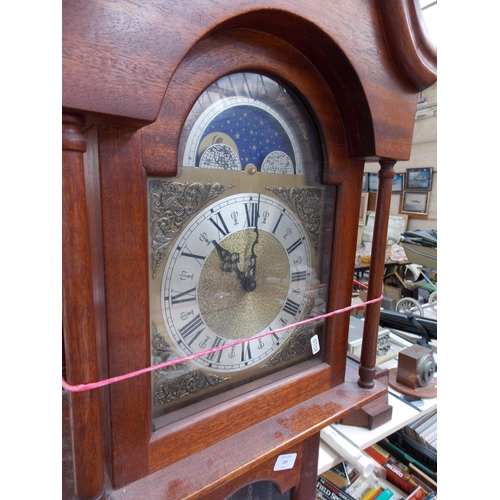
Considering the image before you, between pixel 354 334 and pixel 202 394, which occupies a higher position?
pixel 202 394

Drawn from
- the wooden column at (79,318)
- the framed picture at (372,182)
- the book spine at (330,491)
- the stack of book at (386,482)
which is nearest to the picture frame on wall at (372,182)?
the framed picture at (372,182)

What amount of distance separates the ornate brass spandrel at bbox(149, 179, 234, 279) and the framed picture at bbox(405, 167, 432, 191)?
395 cm

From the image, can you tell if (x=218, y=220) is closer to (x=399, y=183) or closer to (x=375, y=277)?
(x=375, y=277)

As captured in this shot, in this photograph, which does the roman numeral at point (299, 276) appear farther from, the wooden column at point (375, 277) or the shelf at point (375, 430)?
the shelf at point (375, 430)

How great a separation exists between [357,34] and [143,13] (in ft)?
1.06

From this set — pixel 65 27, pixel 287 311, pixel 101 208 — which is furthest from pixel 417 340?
pixel 65 27

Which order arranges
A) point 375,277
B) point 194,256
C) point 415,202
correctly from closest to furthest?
point 194,256 → point 375,277 → point 415,202

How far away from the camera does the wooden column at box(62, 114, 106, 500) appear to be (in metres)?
0.35

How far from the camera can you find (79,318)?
373mm

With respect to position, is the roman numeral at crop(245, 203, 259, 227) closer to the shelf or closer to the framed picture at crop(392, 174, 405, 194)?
the shelf

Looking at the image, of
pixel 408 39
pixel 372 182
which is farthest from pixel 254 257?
pixel 372 182

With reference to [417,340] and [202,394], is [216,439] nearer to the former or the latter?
[202,394]

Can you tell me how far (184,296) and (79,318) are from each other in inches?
6.0

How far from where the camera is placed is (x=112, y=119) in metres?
0.35
